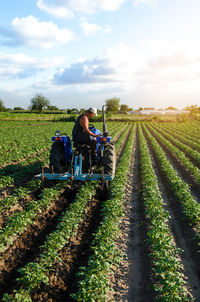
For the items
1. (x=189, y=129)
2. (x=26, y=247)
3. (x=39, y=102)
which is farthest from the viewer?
(x=39, y=102)

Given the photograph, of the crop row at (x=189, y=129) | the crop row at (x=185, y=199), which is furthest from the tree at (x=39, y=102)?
the crop row at (x=185, y=199)

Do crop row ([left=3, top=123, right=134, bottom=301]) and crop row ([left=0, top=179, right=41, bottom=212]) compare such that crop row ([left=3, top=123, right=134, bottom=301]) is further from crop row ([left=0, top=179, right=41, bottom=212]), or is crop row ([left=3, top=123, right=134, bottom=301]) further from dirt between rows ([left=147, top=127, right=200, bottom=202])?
dirt between rows ([left=147, top=127, right=200, bottom=202])

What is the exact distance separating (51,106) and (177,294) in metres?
87.7

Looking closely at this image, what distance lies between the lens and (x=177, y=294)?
365 centimetres

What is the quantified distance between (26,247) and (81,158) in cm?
321

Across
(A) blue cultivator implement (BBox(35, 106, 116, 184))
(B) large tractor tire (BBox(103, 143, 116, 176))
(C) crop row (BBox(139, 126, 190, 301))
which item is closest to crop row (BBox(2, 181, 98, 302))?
(A) blue cultivator implement (BBox(35, 106, 116, 184))

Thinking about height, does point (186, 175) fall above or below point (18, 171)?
below

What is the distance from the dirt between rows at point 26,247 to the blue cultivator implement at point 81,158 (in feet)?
3.75

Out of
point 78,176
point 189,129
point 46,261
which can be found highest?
point 189,129

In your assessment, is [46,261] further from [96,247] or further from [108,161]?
[108,161]

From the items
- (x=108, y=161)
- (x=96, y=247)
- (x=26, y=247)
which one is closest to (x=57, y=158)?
(x=108, y=161)

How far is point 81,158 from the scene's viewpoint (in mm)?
7492

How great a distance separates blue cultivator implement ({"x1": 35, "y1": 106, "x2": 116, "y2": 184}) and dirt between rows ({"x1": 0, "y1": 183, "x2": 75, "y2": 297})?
114cm

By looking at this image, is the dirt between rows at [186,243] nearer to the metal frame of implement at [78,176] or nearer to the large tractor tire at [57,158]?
the metal frame of implement at [78,176]
